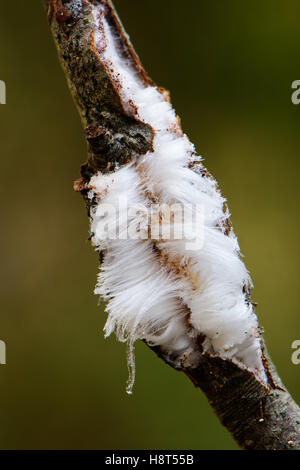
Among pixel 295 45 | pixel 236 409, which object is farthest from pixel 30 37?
pixel 236 409

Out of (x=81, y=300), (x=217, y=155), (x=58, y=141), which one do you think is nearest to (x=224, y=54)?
(x=217, y=155)

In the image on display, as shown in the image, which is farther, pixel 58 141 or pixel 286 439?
pixel 58 141

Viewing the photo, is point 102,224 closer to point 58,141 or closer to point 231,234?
point 231,234

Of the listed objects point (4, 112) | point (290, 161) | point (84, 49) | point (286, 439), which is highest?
point (4, 112)

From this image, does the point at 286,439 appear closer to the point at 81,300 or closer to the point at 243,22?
the point at 81,300

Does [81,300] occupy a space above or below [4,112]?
below

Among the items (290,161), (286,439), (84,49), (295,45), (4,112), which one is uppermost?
(295,45)
